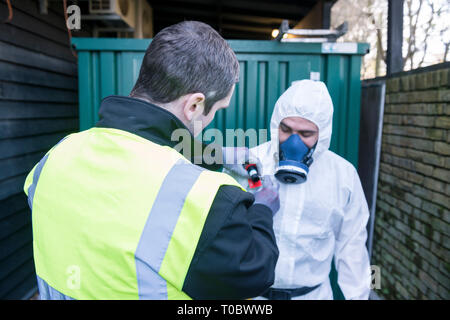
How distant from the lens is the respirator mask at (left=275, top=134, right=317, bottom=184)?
5.87 feet

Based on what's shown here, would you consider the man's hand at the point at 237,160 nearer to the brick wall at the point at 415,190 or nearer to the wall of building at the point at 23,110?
the brick wall at the point at 415,190

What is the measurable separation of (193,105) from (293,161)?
87cm

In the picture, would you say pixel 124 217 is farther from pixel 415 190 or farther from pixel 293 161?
pixel 415 190

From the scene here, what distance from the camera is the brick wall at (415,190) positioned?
2.45m

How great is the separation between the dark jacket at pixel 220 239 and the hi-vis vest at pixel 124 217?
29 millimetres

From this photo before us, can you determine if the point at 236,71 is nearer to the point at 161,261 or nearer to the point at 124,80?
the point at 161,261

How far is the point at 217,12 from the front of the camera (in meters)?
6.09

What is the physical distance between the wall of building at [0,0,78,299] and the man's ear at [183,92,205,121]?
2.50 m

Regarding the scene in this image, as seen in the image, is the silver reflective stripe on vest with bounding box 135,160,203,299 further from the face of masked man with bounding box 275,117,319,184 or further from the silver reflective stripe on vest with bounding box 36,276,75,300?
the face of masked man with bounding box 275,117,319,184

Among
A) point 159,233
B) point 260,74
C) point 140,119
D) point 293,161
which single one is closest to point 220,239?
point 159,233

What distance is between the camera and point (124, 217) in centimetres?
84

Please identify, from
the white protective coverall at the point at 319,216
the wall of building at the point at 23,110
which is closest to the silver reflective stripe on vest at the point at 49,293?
the white protective coverall at the point at 319,216

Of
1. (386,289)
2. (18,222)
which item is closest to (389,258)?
(386,289)
